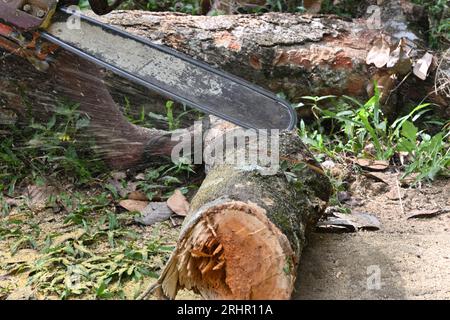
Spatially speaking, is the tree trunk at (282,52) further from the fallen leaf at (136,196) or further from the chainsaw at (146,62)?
the chainsaw at (146,62)

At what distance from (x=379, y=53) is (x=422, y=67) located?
0.25 meters

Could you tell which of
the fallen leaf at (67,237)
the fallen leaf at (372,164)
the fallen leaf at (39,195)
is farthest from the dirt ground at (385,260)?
the fallen leaf at (39,195)

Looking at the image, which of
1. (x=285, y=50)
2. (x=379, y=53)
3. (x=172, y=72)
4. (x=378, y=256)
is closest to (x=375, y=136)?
(x=379, y=53)

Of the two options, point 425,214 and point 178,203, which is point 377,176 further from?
point 178,203

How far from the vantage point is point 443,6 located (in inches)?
170

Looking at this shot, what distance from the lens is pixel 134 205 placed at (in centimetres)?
310

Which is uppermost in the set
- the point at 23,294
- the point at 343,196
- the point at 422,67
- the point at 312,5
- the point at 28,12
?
the point at 28,12

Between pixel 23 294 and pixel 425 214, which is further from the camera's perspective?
pixel 425 214

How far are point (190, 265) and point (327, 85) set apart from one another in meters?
2.01

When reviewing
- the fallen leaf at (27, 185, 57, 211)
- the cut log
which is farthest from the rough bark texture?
the cut log

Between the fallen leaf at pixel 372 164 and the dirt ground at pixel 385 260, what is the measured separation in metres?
0.31

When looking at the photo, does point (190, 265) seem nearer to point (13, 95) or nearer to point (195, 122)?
point (195, 122)

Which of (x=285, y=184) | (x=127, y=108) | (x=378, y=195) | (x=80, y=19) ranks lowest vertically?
(x=378, y=195)
